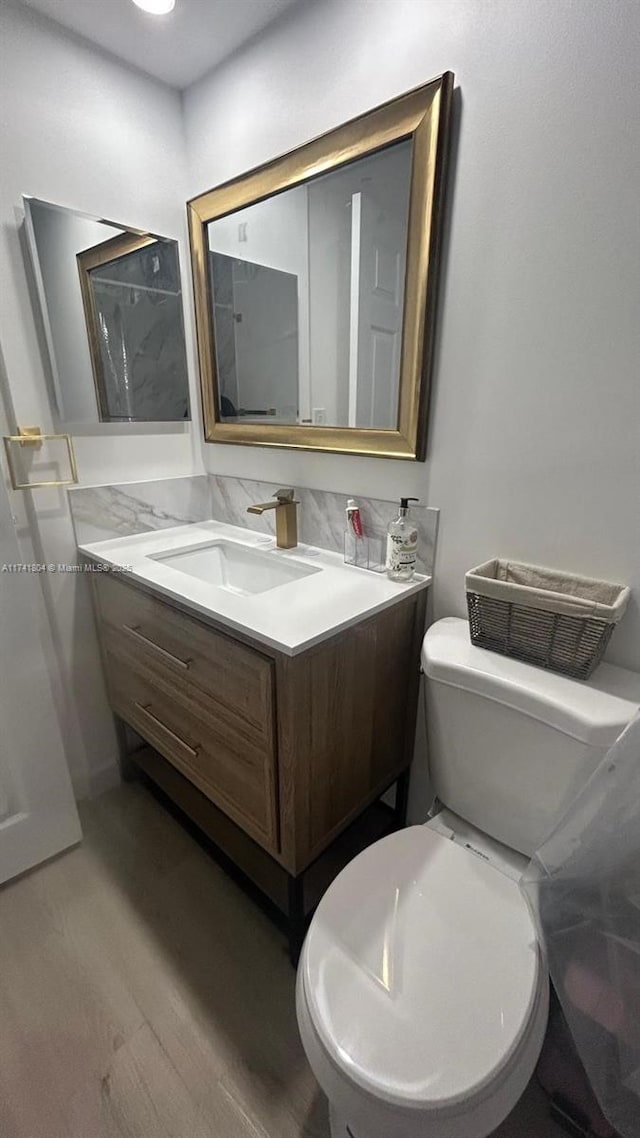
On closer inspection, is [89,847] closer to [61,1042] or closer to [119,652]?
[61,1042]

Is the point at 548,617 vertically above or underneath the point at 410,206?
underneath

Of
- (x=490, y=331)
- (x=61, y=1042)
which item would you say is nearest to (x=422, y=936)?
(x=61, y=1042)

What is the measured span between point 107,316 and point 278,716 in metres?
1.24

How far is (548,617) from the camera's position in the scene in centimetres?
87

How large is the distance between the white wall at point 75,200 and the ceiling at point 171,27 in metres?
0.05

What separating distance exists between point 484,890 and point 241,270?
164cm

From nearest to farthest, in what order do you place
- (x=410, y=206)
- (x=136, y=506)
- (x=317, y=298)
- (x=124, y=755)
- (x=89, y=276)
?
1. (x=410, y=206)
2. (x=317, y=298)
3. (x=89, y=276)
4. (x=136, y=506)
5. (x=124, y=755)

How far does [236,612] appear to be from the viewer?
3.25ft

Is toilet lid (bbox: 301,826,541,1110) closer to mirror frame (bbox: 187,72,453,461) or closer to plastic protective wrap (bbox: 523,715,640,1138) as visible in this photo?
plastic protective wrap (bbox: 523,715,640,1138)

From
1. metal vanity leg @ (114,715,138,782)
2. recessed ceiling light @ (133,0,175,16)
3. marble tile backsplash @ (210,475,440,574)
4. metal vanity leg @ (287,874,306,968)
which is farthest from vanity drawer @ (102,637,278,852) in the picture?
recessed ceiling light @ (133,0,175,16)

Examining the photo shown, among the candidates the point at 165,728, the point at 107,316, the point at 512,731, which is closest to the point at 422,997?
the point at 512,731

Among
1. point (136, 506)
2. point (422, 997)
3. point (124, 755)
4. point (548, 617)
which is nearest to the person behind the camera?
point (422, 997)

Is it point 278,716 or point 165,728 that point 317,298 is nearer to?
point 278,716

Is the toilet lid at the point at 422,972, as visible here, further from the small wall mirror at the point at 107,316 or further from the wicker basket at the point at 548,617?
the small wall mirror at the point at 107,316
